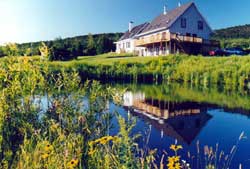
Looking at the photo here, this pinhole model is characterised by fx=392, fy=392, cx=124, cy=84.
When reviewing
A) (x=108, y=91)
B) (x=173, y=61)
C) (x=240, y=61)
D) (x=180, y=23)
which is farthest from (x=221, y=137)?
(x=180, y=23)

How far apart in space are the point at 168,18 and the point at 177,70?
15.8 meters

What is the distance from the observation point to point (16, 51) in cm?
643

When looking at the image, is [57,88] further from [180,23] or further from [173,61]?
[180,23]

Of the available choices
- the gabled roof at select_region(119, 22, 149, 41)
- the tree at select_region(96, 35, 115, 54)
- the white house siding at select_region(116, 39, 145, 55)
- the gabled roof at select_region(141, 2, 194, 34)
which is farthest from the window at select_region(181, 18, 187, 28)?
the tree at select_region(96, 35, 115, 54)

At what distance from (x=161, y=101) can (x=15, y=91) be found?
20.6 metres

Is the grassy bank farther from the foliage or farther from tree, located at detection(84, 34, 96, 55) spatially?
the foliage

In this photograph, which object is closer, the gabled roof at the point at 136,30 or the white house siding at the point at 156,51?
the white house siding at the point at 156,51

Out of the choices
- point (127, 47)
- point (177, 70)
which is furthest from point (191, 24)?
point (127, 47)

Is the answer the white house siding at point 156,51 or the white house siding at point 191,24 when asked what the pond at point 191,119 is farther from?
the white house siding at point 191,24

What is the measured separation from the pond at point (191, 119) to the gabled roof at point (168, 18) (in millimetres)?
21417

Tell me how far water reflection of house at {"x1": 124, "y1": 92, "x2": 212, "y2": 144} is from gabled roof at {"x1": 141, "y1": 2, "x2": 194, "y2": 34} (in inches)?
1035

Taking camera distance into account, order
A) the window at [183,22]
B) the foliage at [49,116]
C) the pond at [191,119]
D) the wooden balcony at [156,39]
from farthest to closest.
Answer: the window at [183,22]
the wooden balcony at [156,39]
the pond at [191,119]
the foliage at [49,116]

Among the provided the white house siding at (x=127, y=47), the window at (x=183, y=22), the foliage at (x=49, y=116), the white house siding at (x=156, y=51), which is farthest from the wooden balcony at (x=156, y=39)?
the foliage at (x=49, y=116)

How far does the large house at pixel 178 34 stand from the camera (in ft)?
161
